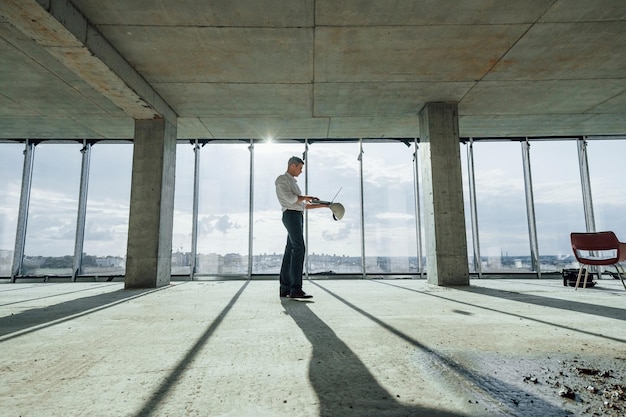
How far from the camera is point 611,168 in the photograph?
7930 millimetres

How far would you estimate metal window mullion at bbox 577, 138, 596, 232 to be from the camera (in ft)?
25.7

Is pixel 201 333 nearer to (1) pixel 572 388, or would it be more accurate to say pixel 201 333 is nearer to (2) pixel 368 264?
(1) pixel 572 388

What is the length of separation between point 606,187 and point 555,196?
1227mm

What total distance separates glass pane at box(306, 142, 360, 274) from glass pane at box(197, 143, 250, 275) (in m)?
1.54

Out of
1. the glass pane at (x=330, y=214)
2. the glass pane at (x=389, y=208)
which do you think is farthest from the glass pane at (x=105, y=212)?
the glass pane at (x=389, y=208)

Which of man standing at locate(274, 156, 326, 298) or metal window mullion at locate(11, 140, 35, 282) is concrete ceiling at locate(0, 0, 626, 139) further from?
man standing at locate(274, 156, 326, 298)

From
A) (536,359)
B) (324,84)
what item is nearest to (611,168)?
(324,84)

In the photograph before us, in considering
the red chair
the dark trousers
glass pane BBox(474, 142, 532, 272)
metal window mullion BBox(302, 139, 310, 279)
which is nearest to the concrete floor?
the dark trousers

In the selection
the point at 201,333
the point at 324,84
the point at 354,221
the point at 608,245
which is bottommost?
the point at 201,333

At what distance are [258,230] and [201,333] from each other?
5.85 m

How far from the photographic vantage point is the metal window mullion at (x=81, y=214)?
7637mm

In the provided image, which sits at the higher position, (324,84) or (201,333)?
(324,84)

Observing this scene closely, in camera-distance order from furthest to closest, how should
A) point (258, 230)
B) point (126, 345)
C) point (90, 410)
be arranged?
point (258, 230) → point (126, 345) → point (90, 410)

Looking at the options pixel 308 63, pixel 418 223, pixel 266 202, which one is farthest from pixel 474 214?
pixel 308 63
